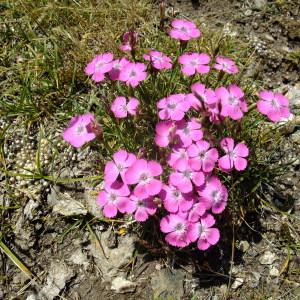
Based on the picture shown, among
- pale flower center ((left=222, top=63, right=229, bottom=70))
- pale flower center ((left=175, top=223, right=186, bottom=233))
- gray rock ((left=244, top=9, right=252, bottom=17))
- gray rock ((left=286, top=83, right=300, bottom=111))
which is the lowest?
pale flower center ((left=175, top=223, right=186, bottom=233))

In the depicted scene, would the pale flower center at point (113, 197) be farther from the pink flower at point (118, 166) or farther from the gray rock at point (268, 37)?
the gray rock at point (268, 37)

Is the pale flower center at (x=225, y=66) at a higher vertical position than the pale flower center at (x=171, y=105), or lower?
higher

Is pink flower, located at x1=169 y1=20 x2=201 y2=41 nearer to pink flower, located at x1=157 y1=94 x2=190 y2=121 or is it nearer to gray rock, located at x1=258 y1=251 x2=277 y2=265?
pink flower, located at x1=157 y1=94 x2=190 y2=121

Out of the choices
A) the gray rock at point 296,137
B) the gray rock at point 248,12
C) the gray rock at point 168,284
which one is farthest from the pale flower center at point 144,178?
the gray rock at point 248,12

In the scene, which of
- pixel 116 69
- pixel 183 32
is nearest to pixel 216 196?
pixel 116 69

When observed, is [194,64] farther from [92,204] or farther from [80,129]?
[92,204]

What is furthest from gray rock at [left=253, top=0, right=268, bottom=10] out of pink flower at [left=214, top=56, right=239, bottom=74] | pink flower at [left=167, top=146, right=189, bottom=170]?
pink flower at [left=167, top=146, right=189, bottom=170]
